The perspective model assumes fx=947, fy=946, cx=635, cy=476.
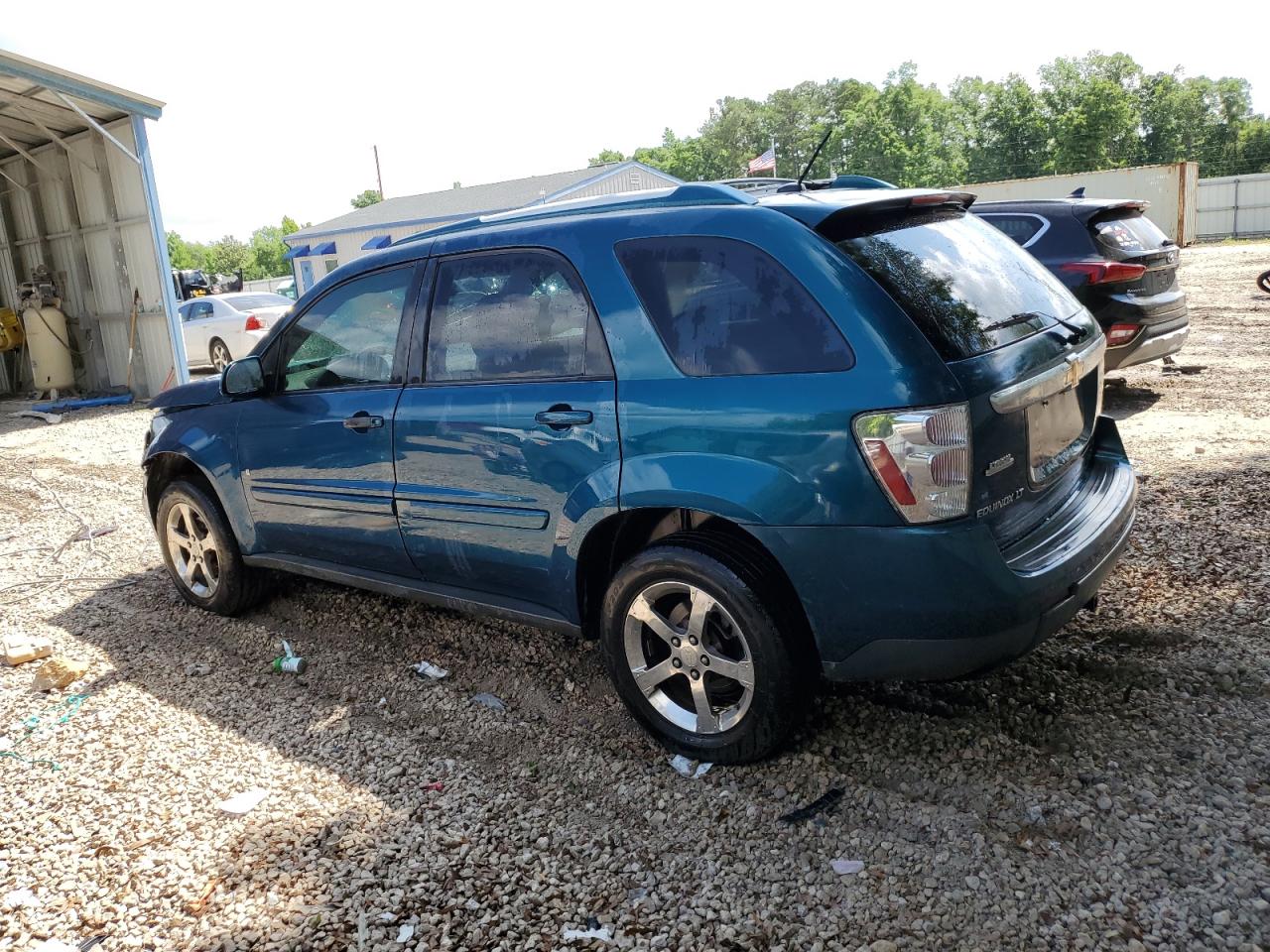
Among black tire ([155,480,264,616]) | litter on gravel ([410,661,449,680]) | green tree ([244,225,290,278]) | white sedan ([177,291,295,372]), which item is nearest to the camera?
litter on gravel ([410,661,449,680])

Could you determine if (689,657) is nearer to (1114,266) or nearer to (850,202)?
(850,202)

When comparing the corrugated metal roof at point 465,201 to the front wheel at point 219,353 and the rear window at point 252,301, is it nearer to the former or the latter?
the rear window at point 252,301

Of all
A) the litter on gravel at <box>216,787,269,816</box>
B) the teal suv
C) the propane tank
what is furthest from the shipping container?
the litter on gravel at <box>216,787,269,816</box>

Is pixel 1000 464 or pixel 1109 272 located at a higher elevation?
pixel 1109 272

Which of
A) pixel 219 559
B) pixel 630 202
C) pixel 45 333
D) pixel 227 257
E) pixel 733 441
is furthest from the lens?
pixel 227 257

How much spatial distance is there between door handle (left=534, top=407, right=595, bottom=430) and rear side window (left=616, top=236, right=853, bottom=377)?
378 mm

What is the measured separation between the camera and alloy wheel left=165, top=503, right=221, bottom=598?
5.00 meters

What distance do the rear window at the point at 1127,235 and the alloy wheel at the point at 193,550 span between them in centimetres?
669

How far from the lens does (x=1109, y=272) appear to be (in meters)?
7.28

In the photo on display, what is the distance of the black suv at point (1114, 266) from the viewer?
24.0 feet

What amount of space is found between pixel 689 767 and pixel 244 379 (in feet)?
8.91

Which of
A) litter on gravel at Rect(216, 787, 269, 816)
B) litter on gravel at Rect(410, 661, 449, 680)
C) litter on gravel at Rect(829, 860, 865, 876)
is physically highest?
litter on gravel at Rect(410, 661, 449, 680)

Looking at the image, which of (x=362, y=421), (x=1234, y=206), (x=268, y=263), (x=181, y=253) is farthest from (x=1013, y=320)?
(x=181, y=253)

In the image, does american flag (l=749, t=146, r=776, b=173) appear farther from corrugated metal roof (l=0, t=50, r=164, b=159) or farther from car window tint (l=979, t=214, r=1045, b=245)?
corrugated metal roof (l=0, t=50, r=164, b=159)
